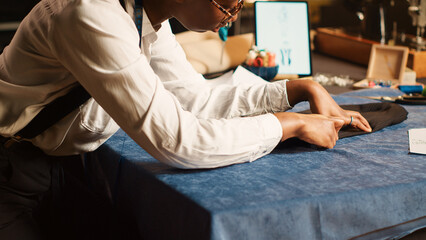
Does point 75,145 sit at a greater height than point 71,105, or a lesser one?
lesser

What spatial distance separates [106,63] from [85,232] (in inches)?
17.8

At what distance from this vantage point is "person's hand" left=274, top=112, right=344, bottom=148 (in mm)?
939

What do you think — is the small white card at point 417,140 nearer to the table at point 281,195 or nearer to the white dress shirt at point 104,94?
the table at point 281,195

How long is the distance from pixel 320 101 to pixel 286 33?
3.80ft

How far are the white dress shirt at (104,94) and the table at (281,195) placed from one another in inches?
2.1

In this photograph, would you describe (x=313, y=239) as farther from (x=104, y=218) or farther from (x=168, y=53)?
(x=168, y=53)

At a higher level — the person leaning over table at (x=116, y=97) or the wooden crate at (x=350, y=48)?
the person leaning over table at (x=116, y=97)

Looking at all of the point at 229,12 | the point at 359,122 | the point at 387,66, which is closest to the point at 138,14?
the point at 229,12

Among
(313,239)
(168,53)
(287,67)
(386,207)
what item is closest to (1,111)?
(168,53)

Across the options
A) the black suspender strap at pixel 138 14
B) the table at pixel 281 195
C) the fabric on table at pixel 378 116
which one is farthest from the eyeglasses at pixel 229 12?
the fabric on table at pixel 378 116

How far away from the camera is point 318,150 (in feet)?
3.44

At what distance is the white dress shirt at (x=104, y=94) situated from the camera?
0.78 m

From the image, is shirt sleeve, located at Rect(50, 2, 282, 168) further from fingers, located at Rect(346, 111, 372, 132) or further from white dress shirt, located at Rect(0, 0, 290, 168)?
fingers, located at Rect(346, 111, 372, 132)

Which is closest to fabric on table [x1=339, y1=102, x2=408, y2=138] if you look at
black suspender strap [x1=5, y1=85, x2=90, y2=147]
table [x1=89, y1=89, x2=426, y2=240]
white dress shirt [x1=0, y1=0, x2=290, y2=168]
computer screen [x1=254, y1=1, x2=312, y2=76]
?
table [x1=89, y1=89, x2=426, y2=240]
